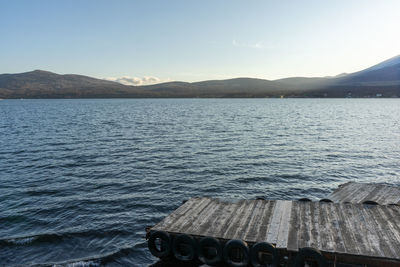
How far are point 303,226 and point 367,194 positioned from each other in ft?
31.4

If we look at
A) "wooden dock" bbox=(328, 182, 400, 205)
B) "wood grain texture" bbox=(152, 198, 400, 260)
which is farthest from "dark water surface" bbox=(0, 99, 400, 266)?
"wood grain texture" bbox=(152, 198, 400, 260)

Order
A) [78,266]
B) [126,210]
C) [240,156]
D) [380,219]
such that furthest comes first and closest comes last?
[240,156]
[126,210]
[78,266]
[380,219]

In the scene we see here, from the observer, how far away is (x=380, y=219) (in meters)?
12.7

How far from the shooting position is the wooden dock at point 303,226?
34.1 feet

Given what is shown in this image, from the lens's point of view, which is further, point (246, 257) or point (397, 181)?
point (397, 181)

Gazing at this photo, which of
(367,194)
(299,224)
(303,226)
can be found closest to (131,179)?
(299,224)

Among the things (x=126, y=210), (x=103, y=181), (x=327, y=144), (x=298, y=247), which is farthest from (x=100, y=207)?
(x=327, y=144)

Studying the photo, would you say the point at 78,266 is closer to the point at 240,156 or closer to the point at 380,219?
the point at 380,219

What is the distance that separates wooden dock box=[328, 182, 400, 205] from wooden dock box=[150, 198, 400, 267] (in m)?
4.25

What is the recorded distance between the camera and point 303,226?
12.4 m

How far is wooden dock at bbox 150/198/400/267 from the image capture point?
410 inches

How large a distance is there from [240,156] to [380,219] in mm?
23184

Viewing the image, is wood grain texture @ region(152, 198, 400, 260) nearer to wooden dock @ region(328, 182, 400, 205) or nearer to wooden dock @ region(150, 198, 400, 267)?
wooden dock @ region(150, 198, 400, 267)

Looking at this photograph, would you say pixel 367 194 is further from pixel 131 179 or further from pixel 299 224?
pixel 131 179
